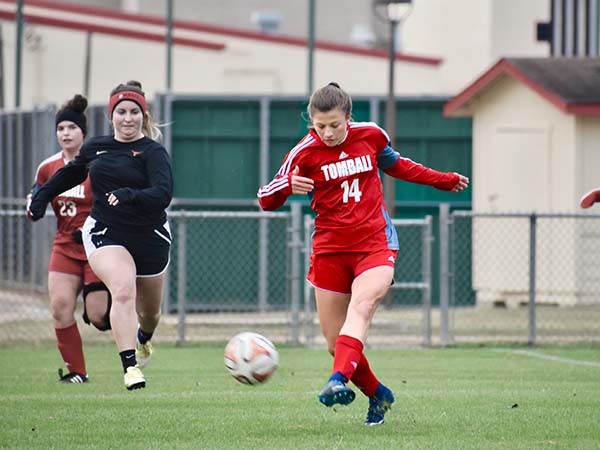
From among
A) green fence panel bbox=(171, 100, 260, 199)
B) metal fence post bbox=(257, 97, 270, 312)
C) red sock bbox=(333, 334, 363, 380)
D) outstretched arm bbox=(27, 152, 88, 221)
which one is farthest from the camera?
green fence panel bbox=(171, 100, 260, 199)

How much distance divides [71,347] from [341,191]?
377 cm

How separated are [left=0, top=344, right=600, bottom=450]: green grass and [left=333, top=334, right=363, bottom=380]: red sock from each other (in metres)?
0.41

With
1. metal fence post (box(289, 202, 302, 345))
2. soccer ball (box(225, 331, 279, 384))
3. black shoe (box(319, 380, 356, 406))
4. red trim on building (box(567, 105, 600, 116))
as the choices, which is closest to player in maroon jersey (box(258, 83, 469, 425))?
soccer ball (box(225, 331, 279, 384))

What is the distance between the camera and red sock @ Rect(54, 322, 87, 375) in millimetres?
11297

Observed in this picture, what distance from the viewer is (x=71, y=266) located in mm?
11188

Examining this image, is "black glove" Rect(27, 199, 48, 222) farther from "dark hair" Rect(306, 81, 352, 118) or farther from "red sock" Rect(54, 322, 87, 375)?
"dark hair" Rect(306, 81, 352, 118)

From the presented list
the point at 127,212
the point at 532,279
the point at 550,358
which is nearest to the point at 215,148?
the point at 532,279

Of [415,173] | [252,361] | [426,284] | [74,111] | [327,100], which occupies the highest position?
[74,111]

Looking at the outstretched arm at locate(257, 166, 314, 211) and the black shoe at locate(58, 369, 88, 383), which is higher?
the outstretched arm at locate(257, 166, 314, 211)

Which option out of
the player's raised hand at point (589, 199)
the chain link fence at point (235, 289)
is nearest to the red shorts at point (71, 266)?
the player's raised hand at point (589, 199)

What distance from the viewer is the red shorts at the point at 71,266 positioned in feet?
36.7

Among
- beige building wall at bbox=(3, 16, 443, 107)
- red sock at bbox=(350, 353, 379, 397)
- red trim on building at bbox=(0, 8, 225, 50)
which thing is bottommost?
red sock at bbox=(350, 353, 379, 397)

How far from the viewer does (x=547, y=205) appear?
66.9 feet

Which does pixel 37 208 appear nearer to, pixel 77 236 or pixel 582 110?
pixel 77 236
